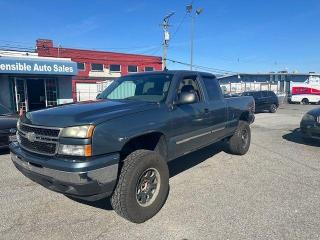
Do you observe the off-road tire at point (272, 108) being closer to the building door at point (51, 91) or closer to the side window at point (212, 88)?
the building door at point (51, 91)

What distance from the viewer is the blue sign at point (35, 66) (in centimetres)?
1614

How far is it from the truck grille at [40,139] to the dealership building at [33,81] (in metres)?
13.8

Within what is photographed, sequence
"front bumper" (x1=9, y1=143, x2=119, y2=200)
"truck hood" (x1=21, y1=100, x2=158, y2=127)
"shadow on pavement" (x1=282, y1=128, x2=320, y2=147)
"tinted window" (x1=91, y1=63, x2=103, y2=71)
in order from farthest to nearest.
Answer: "tinted window" (x1=91, y1=63, x2=103, y2=71) → "shadow on pavement" (x1=282, y1=128, x2=320, y2=147) → "truck hood" (x1=21, y1=100, x2=158, y2=127) → "front bumper" (x1=9, y1=143, x2=119, y2=200)

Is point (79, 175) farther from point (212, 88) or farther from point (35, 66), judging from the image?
point (35, 66)

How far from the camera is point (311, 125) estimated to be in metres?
8.20

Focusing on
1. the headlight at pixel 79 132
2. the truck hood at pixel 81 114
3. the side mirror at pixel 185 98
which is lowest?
the headlight at pixel 79 132

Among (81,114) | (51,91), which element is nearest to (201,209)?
(81,114)

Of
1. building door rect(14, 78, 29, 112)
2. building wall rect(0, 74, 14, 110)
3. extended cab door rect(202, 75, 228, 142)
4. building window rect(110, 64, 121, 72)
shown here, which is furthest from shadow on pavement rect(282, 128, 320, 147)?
building window rect(110, 64, 121, 72)

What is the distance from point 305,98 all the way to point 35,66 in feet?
96.6

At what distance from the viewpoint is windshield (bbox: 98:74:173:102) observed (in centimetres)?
471

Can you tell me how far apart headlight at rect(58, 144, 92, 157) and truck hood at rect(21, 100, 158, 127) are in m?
0.26

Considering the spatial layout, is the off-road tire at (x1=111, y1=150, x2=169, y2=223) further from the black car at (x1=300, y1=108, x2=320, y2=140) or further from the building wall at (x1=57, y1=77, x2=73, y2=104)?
the building wall at (x1=57, y1=77, x2=73, y2=104)

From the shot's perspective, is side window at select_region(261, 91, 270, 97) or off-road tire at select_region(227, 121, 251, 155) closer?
off-road tire at select_region(227, 121, 251, 155)

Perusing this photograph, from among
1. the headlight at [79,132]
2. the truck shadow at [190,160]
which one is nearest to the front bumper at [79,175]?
the headlight at [79,132]
